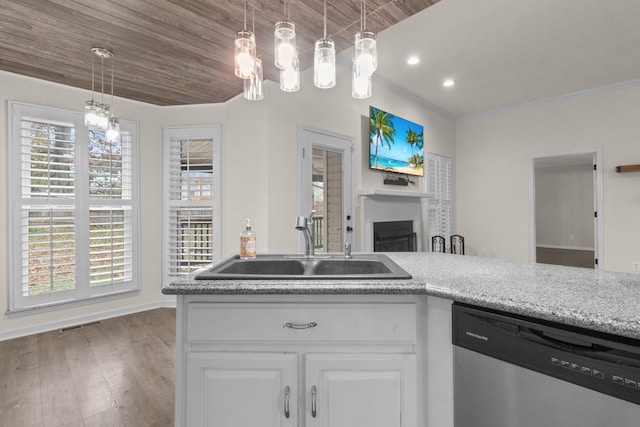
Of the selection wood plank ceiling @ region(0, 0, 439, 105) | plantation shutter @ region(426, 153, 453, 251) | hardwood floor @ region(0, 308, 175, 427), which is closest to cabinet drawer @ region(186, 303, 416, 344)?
hardwood floor @ region(0, 308, 175, 427)

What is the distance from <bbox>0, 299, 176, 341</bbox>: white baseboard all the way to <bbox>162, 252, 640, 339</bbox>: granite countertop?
2918mm

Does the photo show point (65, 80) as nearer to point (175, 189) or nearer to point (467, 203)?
point (175, 189)

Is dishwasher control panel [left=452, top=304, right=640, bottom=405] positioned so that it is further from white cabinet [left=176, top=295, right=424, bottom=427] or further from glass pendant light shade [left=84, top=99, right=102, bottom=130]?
glass pendant light shade [left=84, top=99, right=102, bottom=130]

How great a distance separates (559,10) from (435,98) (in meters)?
2.14

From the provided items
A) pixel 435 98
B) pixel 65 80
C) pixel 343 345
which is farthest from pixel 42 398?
pixel 435 98

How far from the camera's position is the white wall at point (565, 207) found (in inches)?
306

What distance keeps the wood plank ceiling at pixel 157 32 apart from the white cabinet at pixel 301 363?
6.24 ft

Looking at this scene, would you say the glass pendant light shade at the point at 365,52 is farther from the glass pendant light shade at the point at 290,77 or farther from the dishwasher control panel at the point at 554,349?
the dishwasher control panel at the point at 554,349

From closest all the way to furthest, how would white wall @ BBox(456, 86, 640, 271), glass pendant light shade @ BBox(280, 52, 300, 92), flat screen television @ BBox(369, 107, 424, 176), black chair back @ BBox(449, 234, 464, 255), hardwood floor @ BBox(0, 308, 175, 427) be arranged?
1. glass pendant light shade @ BBox(280, 52, 300, 92)
2. hardwood floor @ BBox(0, 308, 175, 427)
3. flat screen television @ BBox(369, 107, 424, 176)
4. white wall @ BBox(456, 86, 640, 271)
5. black chair back @ BBox(449, 234, 464, 255)

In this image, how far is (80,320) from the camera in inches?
126

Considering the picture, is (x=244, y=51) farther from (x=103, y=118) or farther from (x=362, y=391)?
(x=103, y=118)

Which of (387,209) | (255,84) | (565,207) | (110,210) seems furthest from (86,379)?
(565,207)

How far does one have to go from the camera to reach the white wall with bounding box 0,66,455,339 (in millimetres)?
2932

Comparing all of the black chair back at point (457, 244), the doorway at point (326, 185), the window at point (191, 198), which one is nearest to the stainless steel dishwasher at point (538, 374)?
the doorway at point (326, 185)
